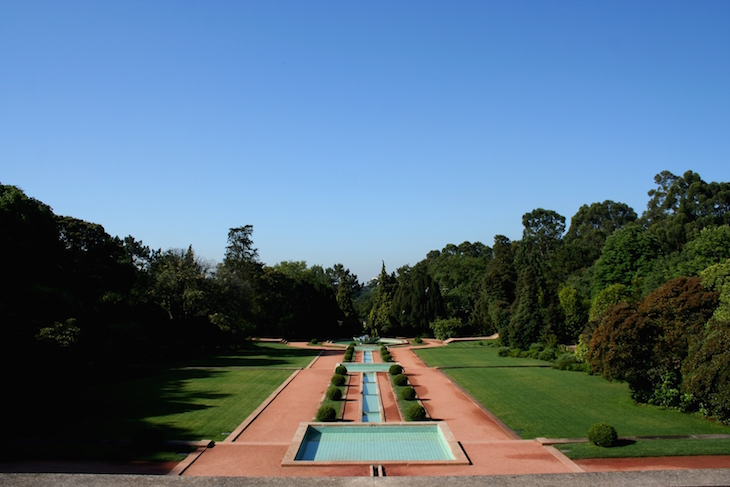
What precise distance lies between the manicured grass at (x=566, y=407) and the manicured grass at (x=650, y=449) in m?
1.07

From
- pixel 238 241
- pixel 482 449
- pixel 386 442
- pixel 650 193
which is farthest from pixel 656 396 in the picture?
pixel 650 193

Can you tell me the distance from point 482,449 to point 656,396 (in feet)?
28.6

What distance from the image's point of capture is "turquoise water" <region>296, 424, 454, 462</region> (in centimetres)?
1370

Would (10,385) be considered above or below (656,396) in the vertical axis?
above

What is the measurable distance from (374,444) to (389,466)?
2.33 metres

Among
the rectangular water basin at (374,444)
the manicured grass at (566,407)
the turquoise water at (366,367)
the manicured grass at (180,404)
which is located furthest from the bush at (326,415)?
the turquoise water at (366,367)

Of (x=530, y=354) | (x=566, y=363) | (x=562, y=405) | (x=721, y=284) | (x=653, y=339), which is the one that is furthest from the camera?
(x=530, y=354)

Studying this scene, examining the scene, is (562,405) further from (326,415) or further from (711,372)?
(326,415)

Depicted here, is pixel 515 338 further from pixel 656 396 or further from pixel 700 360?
pixel 700 360

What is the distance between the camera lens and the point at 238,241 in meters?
59.6

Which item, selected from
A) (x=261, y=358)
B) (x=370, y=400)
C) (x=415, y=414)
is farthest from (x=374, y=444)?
(x=261, y=358)

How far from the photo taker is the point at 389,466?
1248 centimetres

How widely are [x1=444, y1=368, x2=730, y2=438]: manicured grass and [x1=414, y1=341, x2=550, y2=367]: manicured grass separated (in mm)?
4455

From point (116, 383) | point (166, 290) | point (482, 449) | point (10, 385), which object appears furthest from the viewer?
point (166, 290)
